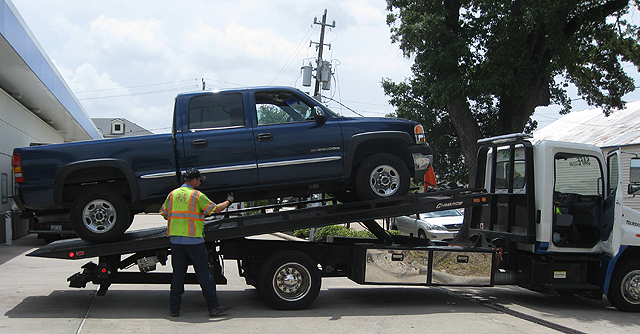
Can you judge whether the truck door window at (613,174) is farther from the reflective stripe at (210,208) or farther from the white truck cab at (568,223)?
the reflective stripe at (210,208)

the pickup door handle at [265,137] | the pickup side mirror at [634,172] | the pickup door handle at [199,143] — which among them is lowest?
the pickup side mirror at [634,172]

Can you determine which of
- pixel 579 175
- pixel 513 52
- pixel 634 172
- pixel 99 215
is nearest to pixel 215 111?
pixel 99 215

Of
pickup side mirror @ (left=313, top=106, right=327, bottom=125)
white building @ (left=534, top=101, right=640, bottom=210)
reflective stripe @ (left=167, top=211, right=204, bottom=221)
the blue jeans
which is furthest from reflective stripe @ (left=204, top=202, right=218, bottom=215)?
white building @ (left=534, top=101, right=640, bottom=210)

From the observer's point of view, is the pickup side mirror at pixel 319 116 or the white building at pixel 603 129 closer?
the pickup side mirror at pixel 319 116

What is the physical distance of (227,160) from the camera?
7.12m

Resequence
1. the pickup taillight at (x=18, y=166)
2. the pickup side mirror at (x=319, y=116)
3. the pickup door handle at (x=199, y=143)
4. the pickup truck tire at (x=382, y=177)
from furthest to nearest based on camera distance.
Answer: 1. the pickup truck tire at (x=382, y=177)
2. the pickup side mirror at (x=319, y=116)
3. the pickup door handle at (x=199, y=143)
4. the pickup taillight at (x=18, y=166)

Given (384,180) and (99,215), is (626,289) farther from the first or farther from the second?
(99,215)

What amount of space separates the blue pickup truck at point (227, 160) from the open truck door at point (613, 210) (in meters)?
2.71

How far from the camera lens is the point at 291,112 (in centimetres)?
759

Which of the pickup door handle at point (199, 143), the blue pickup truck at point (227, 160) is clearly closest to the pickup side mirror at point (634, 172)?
the blue pickup truck at point (227, 160)

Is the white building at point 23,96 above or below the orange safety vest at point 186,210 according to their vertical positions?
above

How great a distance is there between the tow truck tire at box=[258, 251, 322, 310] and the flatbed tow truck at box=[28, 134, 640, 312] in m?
0.01

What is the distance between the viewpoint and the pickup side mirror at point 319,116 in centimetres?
741

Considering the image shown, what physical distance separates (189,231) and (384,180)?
8.96 feet
